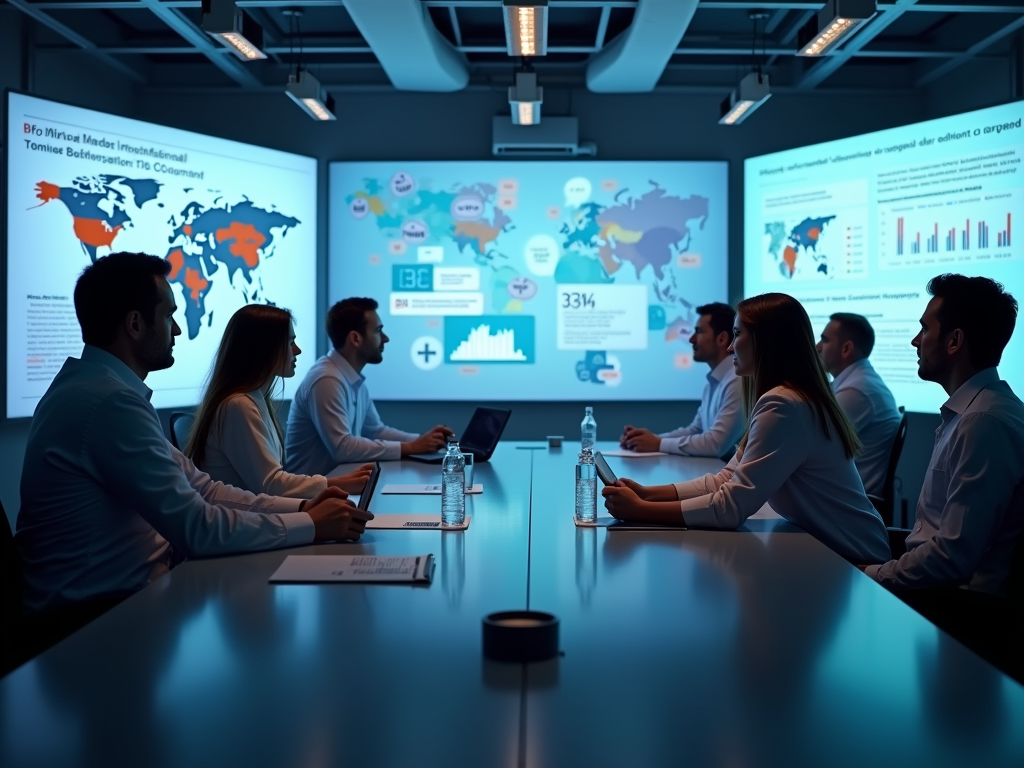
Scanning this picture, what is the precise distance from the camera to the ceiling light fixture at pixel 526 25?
12.9 feet

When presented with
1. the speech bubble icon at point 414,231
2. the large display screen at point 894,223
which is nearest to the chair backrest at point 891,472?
the large display screen at point 894,223

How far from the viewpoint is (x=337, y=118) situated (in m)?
6.80

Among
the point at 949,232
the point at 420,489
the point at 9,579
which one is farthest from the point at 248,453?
the point at 949,232

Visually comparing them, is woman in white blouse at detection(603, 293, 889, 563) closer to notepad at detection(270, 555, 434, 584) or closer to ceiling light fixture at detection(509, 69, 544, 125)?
notepad at detection(270, 555, 434, 584)

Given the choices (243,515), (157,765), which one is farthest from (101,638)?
(243,515)

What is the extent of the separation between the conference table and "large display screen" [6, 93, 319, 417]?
354 centimetres

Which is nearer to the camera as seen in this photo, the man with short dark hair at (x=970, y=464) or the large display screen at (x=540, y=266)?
the man with short dark hair at (x=970, y=464)

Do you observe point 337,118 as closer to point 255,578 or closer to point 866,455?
point 866,455

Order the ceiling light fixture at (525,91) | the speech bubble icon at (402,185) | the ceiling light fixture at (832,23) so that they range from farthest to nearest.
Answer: the speech bubble icon at (402,185) → the ceiling light fixture at (525,91) → the ceiling light fixture at (832,23)

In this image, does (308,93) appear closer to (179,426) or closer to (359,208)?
(359,208)

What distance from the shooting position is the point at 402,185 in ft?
22.1

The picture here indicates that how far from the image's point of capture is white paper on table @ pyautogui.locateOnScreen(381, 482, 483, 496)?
122 inches

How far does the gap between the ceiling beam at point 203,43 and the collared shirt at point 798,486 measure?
4.26 meters

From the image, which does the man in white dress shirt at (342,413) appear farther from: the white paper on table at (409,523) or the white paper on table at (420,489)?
the white paper on table at (409,523)
